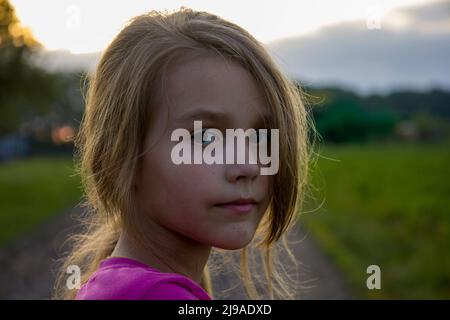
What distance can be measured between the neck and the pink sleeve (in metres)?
0.24

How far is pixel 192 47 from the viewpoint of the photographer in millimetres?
1656

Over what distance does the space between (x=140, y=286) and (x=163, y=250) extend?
0.32 m

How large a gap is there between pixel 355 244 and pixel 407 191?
6.31 m

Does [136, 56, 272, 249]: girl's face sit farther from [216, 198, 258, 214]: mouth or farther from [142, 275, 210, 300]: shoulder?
[142, 275, 210, 300]: shoulder

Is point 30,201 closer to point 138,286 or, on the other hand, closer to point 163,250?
point 163,250

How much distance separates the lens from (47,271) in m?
8.67

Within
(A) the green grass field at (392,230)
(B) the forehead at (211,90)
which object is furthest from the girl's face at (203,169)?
(A) the green grass field at (392,230)

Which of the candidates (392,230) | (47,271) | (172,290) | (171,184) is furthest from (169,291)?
(392,230)

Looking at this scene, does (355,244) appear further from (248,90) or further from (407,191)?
(248,90)

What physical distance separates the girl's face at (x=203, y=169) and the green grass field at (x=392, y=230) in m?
0.90

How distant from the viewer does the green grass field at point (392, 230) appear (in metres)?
7.66

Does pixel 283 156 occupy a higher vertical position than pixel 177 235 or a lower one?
higher
